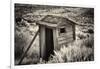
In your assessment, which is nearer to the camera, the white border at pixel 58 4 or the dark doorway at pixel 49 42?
the white border at pixel 58 4

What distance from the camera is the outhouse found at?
2.12 m

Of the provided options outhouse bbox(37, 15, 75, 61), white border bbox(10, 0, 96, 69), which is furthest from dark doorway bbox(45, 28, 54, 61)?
white border bbox(10, 0, 96, 69)

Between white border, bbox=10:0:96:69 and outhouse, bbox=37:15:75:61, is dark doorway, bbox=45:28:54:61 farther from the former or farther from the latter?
white border, bbox=10:0:96:69

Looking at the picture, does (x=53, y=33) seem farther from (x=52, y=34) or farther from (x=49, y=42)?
(x=49, y=42)

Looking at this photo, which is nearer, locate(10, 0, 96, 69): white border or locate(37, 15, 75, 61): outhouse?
locate(10, 0, 96, 69): white border

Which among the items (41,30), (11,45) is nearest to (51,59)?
(41,30)

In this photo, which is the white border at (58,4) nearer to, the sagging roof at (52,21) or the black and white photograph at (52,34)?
the black and white photograph at (52,34)

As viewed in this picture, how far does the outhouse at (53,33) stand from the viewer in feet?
6.94

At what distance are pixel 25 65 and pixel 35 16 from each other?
59 centimetres

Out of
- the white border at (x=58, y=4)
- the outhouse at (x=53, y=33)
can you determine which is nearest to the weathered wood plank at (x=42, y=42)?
the outhouse at (x=53, y=33)

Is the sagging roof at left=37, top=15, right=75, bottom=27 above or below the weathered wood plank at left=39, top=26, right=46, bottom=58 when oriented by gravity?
above

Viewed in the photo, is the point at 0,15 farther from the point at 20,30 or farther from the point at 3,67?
the point at 3,67

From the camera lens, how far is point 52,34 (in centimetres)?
214
